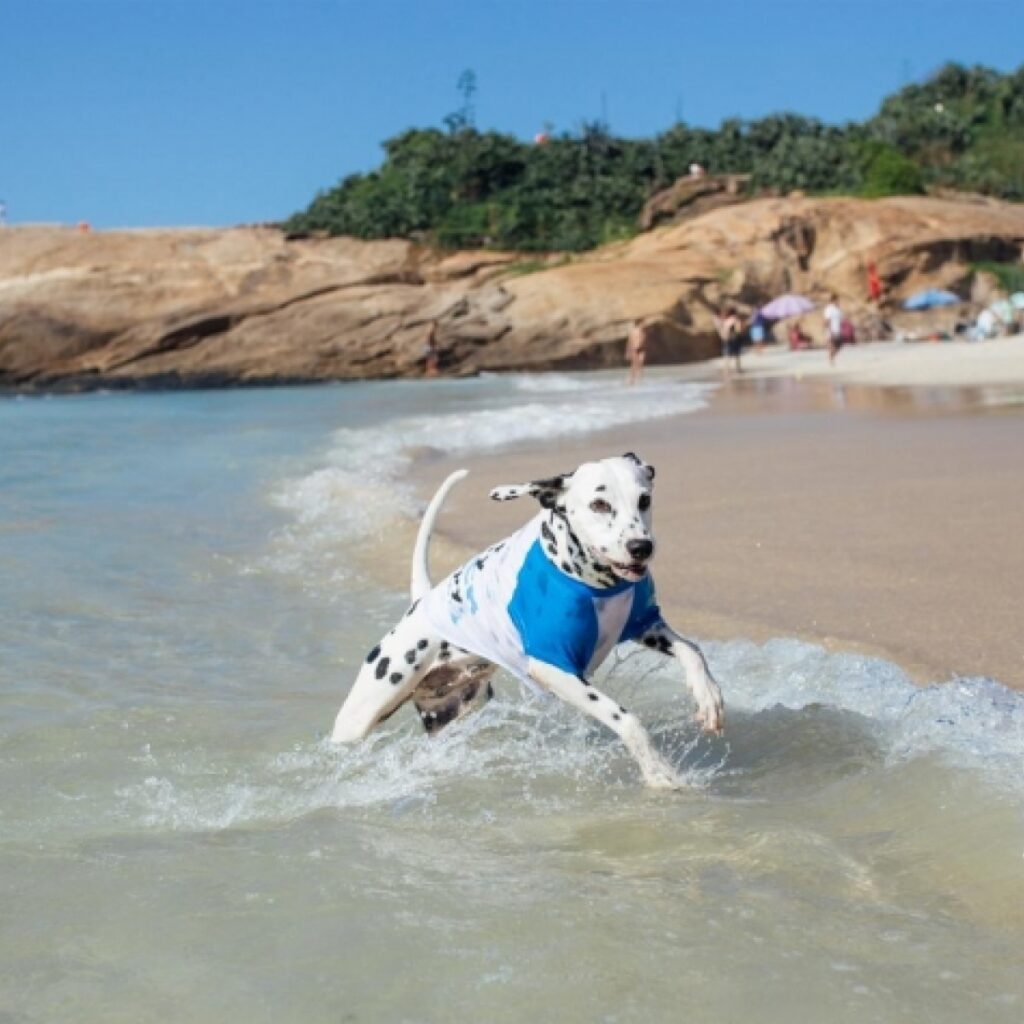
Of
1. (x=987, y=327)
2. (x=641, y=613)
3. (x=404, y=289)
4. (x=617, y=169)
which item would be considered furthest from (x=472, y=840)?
(x=617, y=169)

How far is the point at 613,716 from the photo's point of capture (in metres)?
4.46

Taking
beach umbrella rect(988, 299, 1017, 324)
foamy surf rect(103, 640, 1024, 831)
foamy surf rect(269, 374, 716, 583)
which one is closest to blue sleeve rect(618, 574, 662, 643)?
foamy surf rect(103, 640, 1024, 831)

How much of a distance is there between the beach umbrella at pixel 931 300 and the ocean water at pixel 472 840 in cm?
3338

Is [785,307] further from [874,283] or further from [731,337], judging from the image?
[731,337]

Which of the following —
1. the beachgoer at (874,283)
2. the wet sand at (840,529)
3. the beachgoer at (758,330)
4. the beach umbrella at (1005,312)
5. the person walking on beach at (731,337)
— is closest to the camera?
the wet sand at (840,529)

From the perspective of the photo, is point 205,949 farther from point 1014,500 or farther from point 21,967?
point 1014,500

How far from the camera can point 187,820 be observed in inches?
172

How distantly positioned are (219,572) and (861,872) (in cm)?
567

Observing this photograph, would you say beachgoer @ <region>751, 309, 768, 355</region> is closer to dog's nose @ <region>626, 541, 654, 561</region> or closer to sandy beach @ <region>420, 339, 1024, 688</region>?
sandy beach @ <region>420, 339, 1024, 688</region>

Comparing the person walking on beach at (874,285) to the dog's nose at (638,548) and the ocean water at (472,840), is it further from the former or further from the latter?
the dog's nose at (638,548)

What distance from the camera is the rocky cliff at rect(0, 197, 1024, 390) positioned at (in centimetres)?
3712

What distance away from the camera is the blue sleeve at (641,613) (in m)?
4.63

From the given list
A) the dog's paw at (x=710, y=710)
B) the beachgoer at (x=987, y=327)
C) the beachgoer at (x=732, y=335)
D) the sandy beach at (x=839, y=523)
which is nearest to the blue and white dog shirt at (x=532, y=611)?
the dog's paw at (x=710, y=710)

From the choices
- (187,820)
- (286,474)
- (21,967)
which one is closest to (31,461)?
(286,474)
